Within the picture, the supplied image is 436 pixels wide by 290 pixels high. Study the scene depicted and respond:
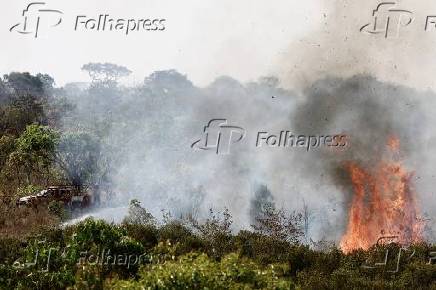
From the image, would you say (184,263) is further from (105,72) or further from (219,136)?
(105,72)

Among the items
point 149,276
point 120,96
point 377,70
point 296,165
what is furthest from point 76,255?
point 120,96

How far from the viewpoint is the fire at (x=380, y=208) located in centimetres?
3275

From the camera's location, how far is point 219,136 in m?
48.0

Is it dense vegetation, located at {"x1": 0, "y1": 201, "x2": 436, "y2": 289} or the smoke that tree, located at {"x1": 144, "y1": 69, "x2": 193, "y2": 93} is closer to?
the smoke

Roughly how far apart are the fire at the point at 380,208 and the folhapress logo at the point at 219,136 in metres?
10.7

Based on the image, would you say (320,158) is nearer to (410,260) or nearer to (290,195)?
(290,195)

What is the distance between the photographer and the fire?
32.8 meters

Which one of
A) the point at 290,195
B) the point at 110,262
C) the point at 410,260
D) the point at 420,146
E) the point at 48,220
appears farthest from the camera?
the point at 420,146

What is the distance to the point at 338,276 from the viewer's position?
18797 millimetres

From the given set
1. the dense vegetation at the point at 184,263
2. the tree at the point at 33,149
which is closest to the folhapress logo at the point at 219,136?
the tree at the point at 33,149

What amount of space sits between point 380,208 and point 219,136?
17478 millimetres

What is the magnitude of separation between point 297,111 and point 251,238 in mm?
25417

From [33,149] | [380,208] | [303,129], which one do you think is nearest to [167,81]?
[303,129]

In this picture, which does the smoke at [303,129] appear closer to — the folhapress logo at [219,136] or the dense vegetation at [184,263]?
the folhapress logo at [219,136]
